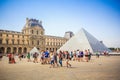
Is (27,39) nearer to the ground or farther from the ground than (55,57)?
farther from the ground

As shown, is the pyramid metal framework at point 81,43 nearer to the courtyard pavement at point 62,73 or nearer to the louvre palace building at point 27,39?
the courtyard pavement at point 62,73

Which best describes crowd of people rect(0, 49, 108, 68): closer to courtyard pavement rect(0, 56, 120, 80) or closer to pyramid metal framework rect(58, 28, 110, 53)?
courtyard pavement rect(0, 56, 120, 80)

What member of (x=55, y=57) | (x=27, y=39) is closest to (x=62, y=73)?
(x=55, y=57)

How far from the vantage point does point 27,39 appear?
61125 millimetres

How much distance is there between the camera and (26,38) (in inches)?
2408

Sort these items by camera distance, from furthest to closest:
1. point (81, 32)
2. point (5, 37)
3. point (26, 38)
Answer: point (26, 38) < point (5, 37) < point (81, 32)

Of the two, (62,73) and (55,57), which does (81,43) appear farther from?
(62,73)

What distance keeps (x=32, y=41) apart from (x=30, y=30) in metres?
4.43

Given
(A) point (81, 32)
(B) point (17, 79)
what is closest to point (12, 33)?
(A) point (81, 32)

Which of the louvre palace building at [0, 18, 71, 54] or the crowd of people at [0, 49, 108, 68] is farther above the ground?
the louvre palace building at [0, 18, 71, 54]

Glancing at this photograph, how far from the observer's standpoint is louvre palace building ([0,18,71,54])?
54.9 meters

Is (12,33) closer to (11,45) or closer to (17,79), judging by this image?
(11,45)

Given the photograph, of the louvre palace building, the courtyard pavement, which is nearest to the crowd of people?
the courtyard pavement

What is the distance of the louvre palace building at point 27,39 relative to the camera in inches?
2163
